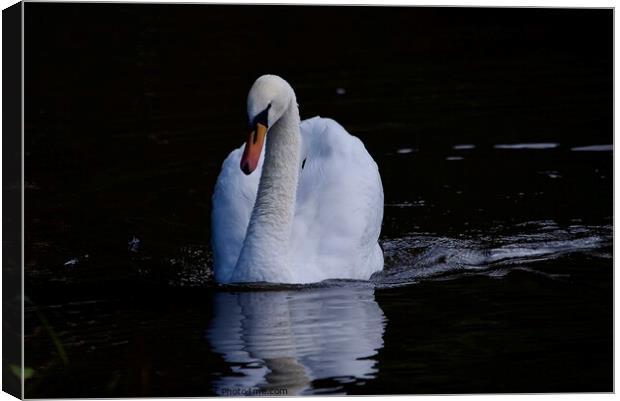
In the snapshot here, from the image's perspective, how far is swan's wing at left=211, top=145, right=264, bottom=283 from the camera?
998 centimetres

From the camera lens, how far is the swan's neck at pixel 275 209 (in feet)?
31.6

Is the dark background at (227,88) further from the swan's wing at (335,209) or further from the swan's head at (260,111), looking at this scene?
the swan's wing at (335,209)

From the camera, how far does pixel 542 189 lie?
11.8 m

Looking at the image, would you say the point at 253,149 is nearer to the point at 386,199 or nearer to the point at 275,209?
the point at 275,209

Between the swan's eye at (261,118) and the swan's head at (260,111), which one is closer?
the swan's head at (260,111)

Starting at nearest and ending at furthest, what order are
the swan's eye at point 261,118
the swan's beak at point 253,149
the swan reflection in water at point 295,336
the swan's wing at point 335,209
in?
the swan reflection in water at point 295,336
the swan's beak at point 253,149
the swan's eye at point 261,118
the swan's wing at point 335,209

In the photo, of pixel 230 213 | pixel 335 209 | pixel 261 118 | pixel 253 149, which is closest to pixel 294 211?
pixel 335 209

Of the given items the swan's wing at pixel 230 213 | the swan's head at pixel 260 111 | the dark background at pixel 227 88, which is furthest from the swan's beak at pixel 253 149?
the swan's wing at pixel 230 213

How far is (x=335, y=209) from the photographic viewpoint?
10.1 m

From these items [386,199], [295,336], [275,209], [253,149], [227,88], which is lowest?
[295,336]

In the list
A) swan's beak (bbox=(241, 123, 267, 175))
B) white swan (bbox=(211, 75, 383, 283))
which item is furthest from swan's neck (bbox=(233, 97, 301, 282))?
swan's beak (bbox=(241, 123, 267, 175))

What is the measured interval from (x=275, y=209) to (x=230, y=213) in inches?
18.6

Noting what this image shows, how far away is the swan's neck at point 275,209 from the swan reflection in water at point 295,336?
15 centimetres

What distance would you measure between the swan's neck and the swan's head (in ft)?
1.26
